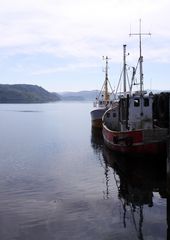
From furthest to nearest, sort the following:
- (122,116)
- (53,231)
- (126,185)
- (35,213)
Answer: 1. (122,116)
2. (126,185)
3. (35,213)
4. (53,231)

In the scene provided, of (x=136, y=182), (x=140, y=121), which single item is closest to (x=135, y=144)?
(x=140, y=121)

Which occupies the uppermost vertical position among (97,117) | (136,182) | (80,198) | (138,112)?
(138,112)

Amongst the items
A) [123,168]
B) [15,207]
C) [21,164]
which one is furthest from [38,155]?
[15,207]

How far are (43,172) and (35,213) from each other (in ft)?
31.7

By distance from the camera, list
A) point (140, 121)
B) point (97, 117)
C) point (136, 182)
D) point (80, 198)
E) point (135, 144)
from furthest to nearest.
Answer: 1. point (97, 117)
2. point (140, 121)
3. point (135, 144)
4. point (136, 182)
5. point (80, 198)

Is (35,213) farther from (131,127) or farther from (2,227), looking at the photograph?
(131,127)

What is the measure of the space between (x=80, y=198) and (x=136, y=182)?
5.29 metres

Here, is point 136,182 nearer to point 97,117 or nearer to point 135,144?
point 135,144

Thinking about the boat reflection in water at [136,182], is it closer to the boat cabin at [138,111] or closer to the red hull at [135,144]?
the red hull at [135,144]

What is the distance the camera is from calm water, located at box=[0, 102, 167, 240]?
49.5 feet

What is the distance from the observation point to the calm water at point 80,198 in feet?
49.5

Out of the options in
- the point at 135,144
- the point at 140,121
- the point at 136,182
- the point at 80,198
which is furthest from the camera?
the point at 140,121

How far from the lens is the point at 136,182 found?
78.2ft

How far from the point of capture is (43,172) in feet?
88.2
